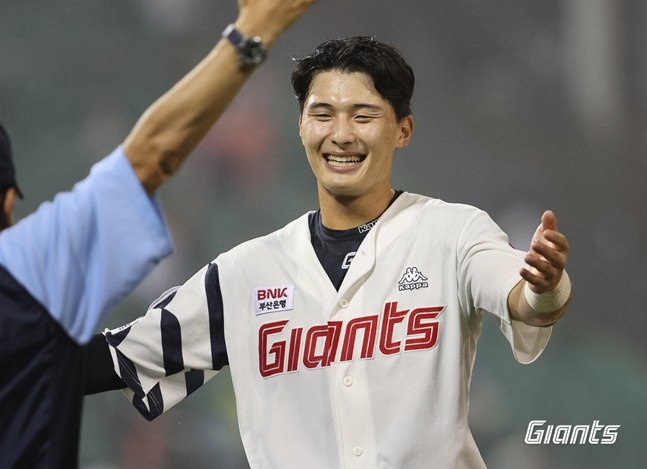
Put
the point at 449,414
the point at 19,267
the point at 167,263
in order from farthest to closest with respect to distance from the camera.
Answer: the point at 167,263
the point at 449,414
the point at 19,267

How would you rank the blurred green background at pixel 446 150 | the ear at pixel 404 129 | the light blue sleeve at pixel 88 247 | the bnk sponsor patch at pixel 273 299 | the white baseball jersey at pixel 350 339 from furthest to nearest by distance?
the blurred green background at pixel 446 150
the ear at pixel 404 129
the bnk sponsor patch at pixel 273 299
the white baseball jersey at pixel 350 339
the light blue sleeve at pixel 88 247

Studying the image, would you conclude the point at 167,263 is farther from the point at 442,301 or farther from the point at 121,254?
the point at 121,254

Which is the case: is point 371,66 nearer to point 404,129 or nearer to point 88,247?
point 404,129

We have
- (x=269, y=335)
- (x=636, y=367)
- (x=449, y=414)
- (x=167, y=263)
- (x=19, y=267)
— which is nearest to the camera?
(x=19, y=267)

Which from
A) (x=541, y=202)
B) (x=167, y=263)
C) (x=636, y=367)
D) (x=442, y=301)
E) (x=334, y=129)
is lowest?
(x=636, y=367)

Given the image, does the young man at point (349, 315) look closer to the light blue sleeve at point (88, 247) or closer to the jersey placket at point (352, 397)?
the jersey placket at point (352, 397)

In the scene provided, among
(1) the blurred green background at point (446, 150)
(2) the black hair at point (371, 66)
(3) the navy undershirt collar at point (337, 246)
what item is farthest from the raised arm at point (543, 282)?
(1) the blurred green background at point (446, 150)

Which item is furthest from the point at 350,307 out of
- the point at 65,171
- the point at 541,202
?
the point at 65,171

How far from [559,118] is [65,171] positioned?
7.35 ft

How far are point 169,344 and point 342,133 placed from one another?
2.25ft

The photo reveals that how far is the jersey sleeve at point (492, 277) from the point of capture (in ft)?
6.86

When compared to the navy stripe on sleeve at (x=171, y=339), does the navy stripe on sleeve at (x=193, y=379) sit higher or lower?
lower

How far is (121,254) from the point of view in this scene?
1.34 metres

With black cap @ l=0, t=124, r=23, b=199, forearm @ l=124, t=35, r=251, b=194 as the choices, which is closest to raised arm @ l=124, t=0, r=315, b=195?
forearm @ l=124, t=35, r=251, b=194
